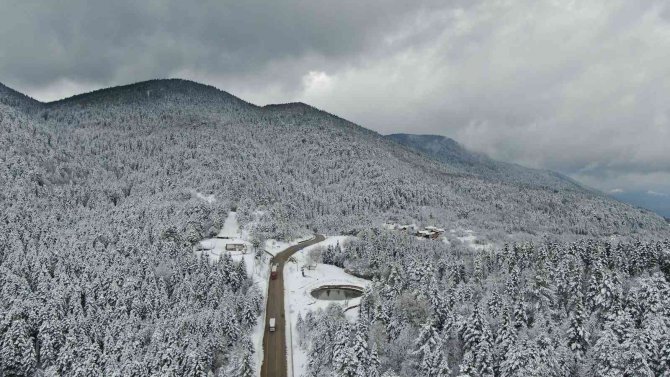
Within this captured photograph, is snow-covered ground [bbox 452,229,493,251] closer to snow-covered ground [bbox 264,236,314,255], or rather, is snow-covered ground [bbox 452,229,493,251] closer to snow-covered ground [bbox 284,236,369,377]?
snow-covered ground [bbox 284,236,369,377]

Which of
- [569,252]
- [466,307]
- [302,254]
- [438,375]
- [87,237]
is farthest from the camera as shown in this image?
[302,254]

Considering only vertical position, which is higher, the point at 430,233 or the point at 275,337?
the point at 430,233

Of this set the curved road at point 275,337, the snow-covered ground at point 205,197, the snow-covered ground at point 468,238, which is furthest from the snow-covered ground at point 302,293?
the snow-covered ground at point 468,238

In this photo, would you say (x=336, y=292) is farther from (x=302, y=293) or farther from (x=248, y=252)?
(x=248, y=252)

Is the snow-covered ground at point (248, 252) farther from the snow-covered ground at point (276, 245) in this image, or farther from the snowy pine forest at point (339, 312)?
the snowy pine forest at point (339, 312)

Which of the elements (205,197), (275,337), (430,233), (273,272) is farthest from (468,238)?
(275,337)

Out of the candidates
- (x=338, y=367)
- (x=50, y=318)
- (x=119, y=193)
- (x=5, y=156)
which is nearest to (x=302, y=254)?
(x=50, y=318)

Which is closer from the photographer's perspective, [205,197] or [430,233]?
[205,197]

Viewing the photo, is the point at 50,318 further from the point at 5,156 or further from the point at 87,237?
the point at 5,156
